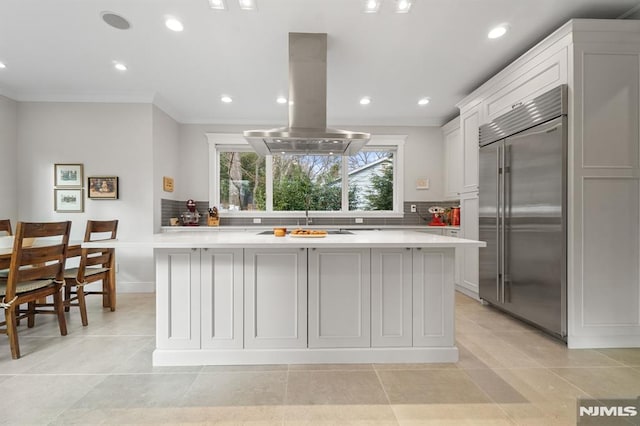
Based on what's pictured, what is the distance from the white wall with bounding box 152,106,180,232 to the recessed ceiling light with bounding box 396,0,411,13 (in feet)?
10.6

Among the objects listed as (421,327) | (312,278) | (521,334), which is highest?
(312,278)

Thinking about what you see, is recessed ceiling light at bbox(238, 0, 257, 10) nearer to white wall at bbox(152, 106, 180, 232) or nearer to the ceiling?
the ceiling

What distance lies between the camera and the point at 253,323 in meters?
2.09

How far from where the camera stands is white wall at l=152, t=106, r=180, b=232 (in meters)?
3.96

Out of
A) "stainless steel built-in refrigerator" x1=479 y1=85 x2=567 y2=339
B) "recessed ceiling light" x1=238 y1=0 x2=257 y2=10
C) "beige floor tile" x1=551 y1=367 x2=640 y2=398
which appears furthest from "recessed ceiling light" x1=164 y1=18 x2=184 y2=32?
"beige floor tile" x1=551 y1=367 x2=640 y2=398

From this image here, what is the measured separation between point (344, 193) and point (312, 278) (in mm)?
2964

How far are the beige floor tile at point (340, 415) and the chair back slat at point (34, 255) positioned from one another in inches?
86.5

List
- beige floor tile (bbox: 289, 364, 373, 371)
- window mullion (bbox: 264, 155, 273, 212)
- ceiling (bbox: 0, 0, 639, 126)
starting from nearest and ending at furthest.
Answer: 1. beige floor tile (bbox: 289, 364, 373, 371)
2. ceiling (bbox: 0, 0, 639, 126)
3. window mullion (bbox: 264, 155, 273, 212)

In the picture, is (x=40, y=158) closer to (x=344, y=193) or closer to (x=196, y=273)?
(x=196, y=273)

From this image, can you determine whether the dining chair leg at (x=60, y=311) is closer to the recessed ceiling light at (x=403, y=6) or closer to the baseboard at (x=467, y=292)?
the recessed ceiling light at (x=403, y=6)

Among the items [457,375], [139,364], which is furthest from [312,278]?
[139,364]

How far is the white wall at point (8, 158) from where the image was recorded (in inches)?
146

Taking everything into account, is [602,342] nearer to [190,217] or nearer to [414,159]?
[414,159]

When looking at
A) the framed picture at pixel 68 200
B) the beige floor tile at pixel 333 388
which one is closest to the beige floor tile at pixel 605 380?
the beige floor tile at pixel 333 388
